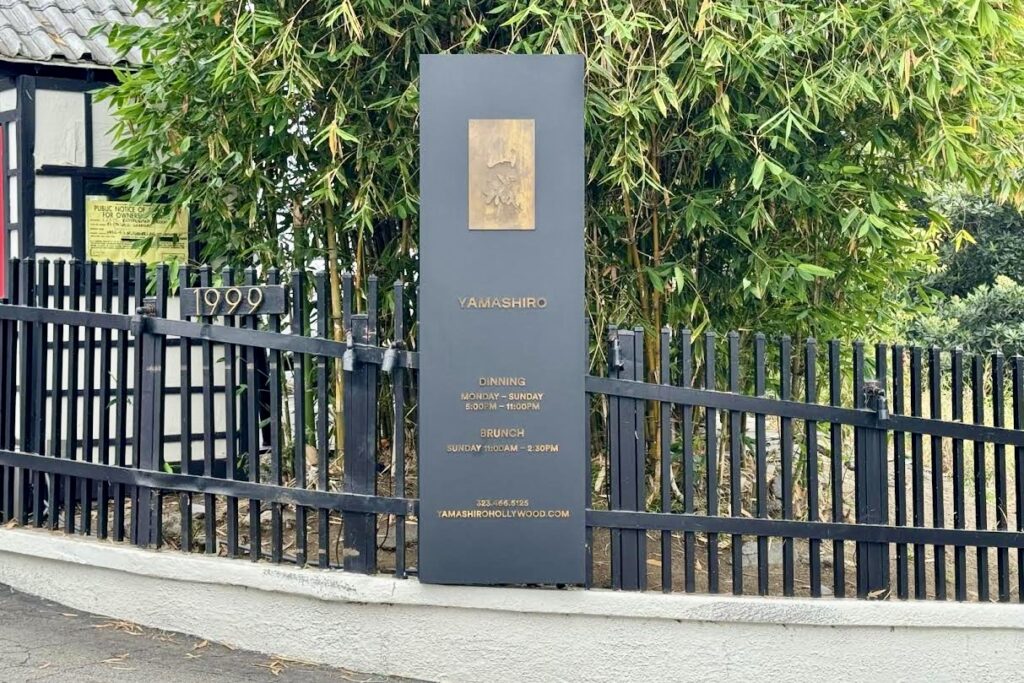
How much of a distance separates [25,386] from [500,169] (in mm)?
2927

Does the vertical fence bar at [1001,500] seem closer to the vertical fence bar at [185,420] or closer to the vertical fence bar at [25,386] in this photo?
the vertical fence bar at [185,420]

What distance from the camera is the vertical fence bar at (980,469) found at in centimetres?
520

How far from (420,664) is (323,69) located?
3110 mm

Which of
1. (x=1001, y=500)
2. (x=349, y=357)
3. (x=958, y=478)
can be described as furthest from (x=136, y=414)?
(x=1001, y=500)

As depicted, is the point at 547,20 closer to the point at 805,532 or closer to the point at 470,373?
the point at 470,373

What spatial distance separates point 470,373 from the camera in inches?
195

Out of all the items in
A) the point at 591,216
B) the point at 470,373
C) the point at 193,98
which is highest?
the point at 193,98

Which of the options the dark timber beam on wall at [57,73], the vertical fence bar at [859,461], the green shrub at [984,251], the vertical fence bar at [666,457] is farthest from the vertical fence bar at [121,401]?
the green shrub at [984,251]

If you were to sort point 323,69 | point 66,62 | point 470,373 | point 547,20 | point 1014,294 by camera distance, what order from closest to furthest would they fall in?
point 470,373, point 547,20, point 323,69, point 66,62, point 1014,294

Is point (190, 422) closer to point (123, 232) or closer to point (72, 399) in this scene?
point (72, 399)

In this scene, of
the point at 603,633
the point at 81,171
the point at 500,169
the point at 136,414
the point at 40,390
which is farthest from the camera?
the point at 81,171

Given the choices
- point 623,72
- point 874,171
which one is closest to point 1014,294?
point 874,171

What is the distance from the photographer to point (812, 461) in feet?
16.9

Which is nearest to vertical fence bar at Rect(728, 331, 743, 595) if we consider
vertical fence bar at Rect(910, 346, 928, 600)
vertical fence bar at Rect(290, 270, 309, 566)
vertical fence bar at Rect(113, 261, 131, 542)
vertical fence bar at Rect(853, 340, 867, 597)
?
vertical fence bar at Rect(853, 340, 867, 597)
